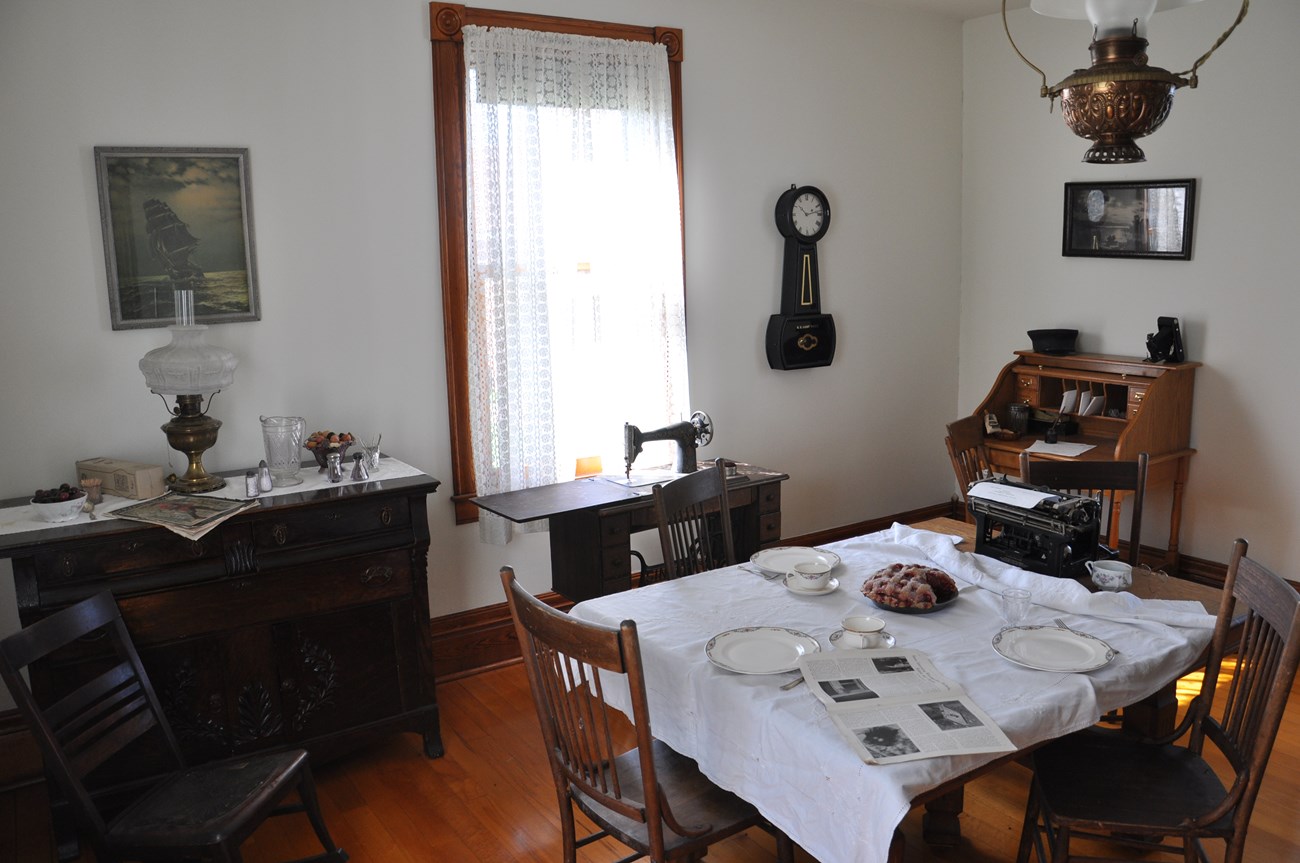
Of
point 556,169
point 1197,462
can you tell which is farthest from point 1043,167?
point 556,169

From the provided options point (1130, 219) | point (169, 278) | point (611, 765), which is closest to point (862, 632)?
point (611, 765)

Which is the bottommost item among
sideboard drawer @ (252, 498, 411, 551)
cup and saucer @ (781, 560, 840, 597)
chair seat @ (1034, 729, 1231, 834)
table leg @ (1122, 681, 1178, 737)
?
chair seat @ (1034, 729, 1231, 834)

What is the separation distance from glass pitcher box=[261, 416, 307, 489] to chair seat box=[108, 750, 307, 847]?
3.14ft

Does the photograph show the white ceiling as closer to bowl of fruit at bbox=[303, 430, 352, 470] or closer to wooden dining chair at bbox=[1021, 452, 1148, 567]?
wooden dining chair at bbox=[1021, 452, 1148, 567]

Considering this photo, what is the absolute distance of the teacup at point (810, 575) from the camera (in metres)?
2.59

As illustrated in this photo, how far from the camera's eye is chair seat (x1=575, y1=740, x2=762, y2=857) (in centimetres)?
206

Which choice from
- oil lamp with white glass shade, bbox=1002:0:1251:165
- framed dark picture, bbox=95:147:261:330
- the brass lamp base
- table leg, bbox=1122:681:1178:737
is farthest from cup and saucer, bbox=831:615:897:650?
framed dark picture, bbox=95:147:261:330

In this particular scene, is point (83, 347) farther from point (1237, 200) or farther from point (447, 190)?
point (1237, 200)

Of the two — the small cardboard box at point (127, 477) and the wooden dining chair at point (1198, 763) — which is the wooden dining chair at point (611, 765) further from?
the small cardboard box at point (127, 477)

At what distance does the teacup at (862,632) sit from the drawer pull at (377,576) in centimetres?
154

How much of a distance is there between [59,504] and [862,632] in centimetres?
222

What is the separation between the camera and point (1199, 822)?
2080 millimetres

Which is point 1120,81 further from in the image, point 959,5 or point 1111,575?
point 959,5

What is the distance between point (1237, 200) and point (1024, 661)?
3.14 metres
